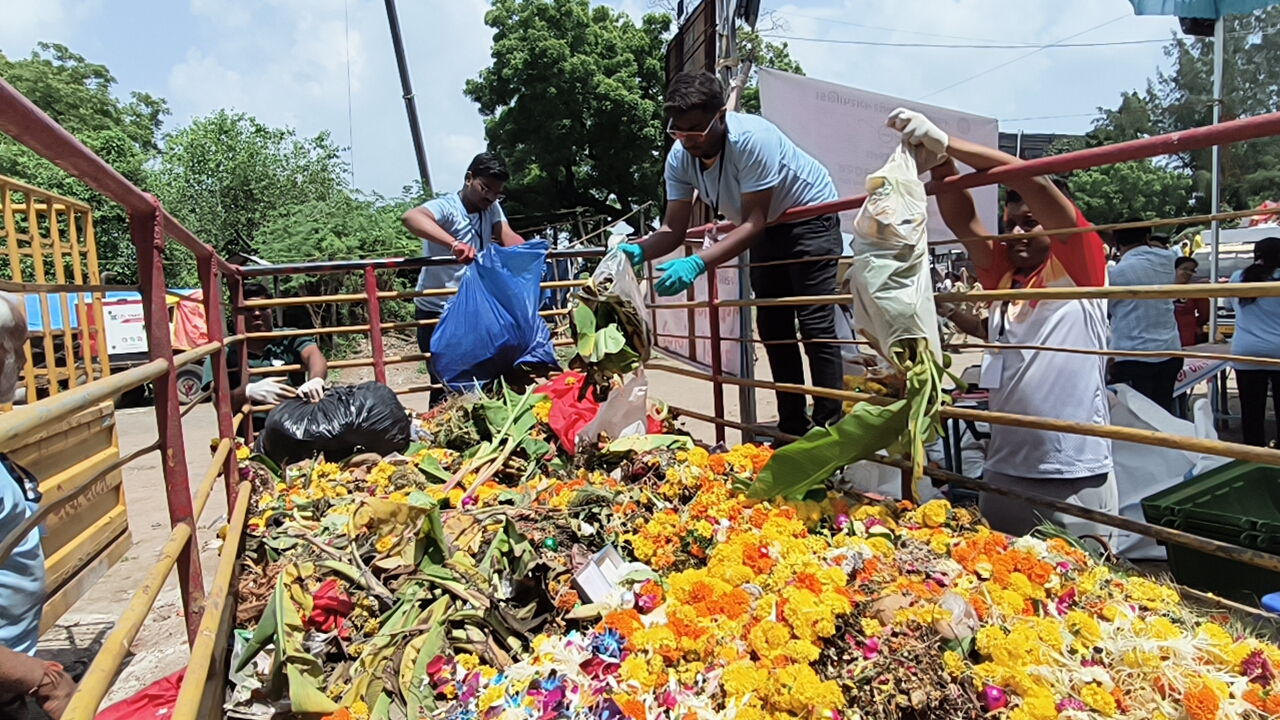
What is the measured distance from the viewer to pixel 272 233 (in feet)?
48.8

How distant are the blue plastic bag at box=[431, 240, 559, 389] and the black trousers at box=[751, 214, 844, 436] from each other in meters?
1.29

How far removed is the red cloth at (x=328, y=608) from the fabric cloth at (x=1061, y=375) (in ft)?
6.95

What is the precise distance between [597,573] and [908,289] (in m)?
1.13

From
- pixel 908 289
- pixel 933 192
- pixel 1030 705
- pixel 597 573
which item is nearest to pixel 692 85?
pixel 933 192

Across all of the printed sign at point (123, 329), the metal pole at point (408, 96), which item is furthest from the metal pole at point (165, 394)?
the metal pole at point (408, 96)

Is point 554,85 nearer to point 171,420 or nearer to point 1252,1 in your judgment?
point 1252,1

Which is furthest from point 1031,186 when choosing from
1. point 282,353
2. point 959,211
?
point 282,353

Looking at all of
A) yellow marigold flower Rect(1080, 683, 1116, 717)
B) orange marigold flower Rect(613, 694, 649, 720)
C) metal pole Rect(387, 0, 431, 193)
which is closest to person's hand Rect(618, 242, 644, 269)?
orange marigold flower Rect(613, 694, 649, 720)

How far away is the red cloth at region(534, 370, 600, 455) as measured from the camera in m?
3.41

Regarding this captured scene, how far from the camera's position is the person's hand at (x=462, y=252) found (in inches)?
168

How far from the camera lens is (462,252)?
4.30 m

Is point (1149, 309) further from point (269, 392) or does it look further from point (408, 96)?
point (408, 96)

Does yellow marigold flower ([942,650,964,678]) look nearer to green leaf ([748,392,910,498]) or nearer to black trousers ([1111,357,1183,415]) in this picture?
green leaf ([748,392,910,498])

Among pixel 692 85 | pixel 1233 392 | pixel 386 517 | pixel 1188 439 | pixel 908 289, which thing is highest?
pixel 692 85
